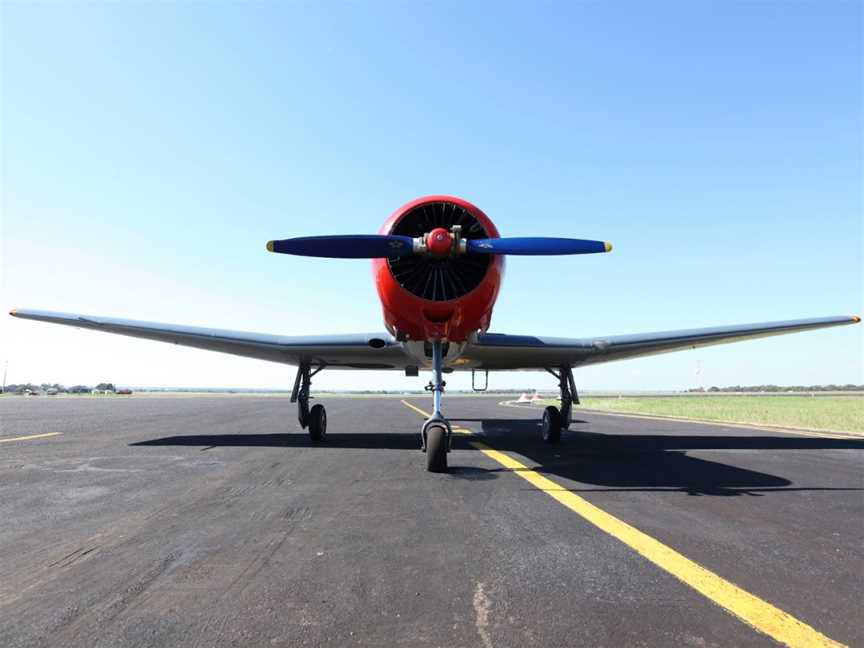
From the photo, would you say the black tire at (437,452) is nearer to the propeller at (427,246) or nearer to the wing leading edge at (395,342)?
the propeller at (427,246)

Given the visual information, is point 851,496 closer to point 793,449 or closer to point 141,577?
point 793,449

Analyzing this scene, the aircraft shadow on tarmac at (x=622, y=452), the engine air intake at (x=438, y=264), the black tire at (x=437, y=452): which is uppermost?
the engine air intake at (x=438, y=264)

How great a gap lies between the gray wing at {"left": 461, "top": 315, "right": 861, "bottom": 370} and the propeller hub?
4.56 meters

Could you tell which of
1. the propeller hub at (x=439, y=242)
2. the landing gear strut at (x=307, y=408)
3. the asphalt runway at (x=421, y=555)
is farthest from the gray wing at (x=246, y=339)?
the propeller hub at (x=439, y=242)

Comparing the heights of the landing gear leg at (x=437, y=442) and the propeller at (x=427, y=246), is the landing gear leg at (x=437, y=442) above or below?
below

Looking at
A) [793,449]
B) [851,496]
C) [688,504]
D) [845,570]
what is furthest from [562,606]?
[793,449]

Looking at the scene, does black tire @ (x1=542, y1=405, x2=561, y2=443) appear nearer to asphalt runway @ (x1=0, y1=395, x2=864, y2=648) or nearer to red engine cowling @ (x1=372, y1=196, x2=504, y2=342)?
asphalt runway @ (x1=0, y1=395, x2=864, y2=648)

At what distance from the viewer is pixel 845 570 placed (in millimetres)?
3457

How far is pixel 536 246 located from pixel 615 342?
6.04 metres

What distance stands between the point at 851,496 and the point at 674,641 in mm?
5532

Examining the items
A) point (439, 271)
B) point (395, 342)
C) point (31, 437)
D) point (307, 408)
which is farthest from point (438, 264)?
point (31, 437)

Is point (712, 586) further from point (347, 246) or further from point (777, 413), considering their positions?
point (777, 413)

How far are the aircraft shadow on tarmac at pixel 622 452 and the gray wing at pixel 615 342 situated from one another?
2.31 m

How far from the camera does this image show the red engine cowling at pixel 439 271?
25.2 feet
